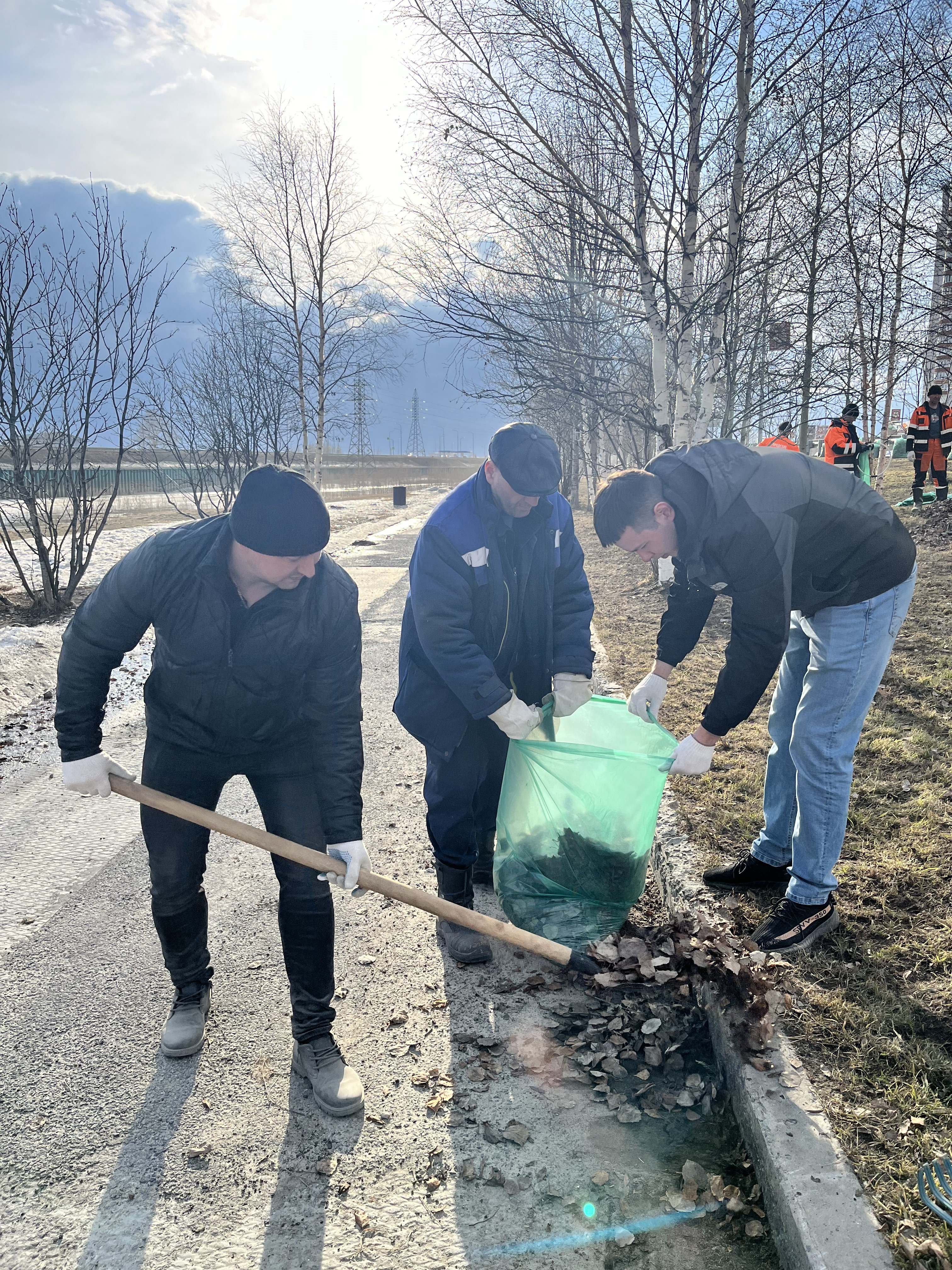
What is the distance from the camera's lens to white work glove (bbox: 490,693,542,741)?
8.70 ft

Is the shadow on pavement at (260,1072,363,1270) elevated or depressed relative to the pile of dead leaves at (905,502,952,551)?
depressed

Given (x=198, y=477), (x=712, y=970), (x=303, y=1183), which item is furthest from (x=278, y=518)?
(x=198, y=477)

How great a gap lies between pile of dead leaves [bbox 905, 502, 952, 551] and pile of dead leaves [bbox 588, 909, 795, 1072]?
8.30 metres

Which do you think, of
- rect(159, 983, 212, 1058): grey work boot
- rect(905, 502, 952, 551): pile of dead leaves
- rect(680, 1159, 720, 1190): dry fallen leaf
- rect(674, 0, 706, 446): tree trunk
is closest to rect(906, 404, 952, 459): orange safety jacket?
rect(905, 502, 952, 551): pile of dead leaves

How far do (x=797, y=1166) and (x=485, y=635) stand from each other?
1.75 metres

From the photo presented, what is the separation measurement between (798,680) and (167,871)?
227cm

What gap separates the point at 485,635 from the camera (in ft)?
9.14

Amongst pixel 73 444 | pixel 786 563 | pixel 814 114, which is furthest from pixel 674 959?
pixel 814 114

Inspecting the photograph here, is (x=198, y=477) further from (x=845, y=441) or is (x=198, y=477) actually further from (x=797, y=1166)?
(x=797, y=1166)

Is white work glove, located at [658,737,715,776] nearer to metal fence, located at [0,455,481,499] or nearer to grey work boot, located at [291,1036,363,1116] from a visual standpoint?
grey work boot, located at [291,1036,363,1116]

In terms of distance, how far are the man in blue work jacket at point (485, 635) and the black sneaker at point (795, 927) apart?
96 centimetres

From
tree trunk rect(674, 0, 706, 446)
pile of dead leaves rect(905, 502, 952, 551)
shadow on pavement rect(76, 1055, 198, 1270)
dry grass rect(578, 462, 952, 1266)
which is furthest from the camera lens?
pile of dead leaves rect(905, 502, 952, 551)

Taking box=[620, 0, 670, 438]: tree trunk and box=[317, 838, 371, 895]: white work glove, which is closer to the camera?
box=[317, 838, 371, 895]: white work glove

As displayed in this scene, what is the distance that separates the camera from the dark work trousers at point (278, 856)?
219 cm
